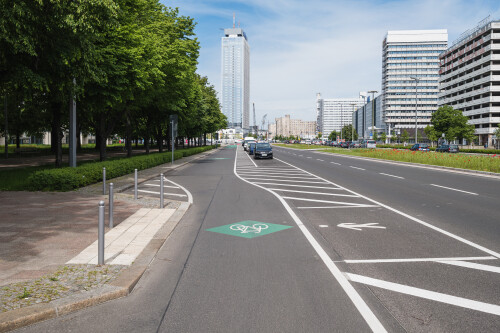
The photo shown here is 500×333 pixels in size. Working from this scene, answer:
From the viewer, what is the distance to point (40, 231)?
23.4 ft

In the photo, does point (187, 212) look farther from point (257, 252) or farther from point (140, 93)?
point (140, 93)

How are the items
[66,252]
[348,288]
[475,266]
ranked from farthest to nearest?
[66,252]
[475,266]
[348,288]

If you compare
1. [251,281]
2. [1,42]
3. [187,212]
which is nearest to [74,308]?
[251,281]

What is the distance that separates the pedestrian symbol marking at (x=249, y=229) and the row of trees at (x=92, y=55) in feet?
20.1

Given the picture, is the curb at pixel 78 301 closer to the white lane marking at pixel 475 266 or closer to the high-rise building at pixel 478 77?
the white lane marking at pixel 475 266

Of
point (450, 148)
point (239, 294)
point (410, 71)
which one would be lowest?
point (239, 294)

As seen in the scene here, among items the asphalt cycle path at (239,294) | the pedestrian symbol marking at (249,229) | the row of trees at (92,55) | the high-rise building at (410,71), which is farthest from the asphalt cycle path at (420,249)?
the high-rise building at (410,71)

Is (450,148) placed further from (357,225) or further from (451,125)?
(357,225)

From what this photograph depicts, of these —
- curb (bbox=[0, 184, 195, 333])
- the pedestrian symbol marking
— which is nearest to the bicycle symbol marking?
the pedestrian symbol marking

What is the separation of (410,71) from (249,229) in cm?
16937

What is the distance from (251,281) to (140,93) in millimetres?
18359

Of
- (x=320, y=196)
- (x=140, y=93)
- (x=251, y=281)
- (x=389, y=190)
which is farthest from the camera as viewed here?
(x=140, y=93)

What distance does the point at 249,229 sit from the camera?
773 cm

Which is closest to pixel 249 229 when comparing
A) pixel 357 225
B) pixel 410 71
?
pixel 357 225
